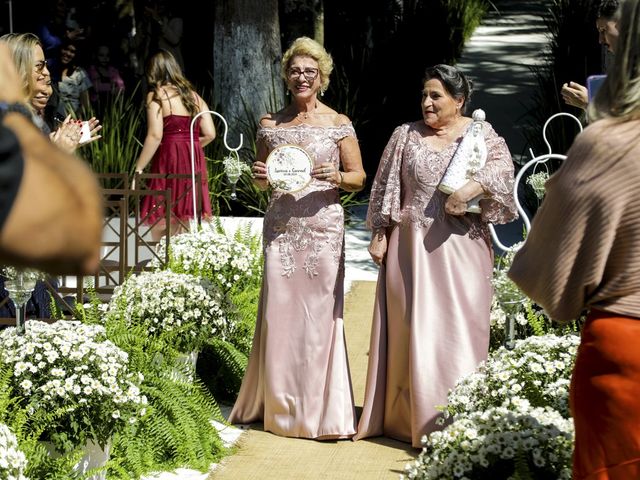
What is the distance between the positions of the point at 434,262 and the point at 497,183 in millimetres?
516

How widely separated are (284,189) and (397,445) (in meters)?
1.47

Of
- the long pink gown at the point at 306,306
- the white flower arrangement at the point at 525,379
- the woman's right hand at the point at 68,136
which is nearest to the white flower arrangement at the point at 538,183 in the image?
the long pink gown at the point at 306,306

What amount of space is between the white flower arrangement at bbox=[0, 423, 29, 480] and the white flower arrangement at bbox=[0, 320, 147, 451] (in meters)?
0.75

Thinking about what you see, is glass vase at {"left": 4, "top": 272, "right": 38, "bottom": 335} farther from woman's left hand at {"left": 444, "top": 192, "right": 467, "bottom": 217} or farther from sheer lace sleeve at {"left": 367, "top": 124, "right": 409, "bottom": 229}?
woman's left hand at {"left": 444, "top": 192, "right": 467, "bottom": 217}

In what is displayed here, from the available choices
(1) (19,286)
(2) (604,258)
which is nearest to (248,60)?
(1) (19,286)

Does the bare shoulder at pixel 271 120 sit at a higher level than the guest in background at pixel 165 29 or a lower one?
lower

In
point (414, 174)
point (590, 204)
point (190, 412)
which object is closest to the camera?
point (590, 204)

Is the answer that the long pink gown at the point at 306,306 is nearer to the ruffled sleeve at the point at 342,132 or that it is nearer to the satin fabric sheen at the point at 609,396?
the ruffled sleeve at the point at 342,132

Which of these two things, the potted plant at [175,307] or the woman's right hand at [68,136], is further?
the potted plant at [175,307]

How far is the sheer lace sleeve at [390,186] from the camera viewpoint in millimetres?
6176

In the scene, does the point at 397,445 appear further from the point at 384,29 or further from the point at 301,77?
the point at 384,29

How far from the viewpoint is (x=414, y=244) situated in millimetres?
6152

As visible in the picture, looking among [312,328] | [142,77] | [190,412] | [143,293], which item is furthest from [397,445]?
[142,77]

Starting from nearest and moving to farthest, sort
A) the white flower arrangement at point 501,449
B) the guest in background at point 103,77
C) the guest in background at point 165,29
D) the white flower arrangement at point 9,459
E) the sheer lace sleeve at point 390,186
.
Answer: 1. the white flower arrangement at point 501,449
2. the white flower arrangement at point 9,459
3. the sheer lace sleeve at point 390,186
4. the guest in background at point 103,77
5. the guest in background at point 165,29
